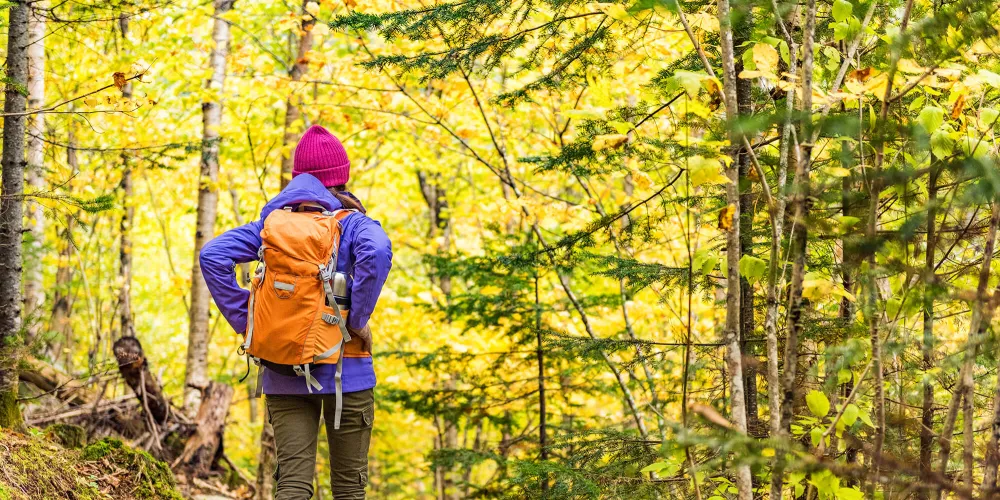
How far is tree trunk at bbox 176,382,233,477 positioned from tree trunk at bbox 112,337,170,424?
32 centimetres

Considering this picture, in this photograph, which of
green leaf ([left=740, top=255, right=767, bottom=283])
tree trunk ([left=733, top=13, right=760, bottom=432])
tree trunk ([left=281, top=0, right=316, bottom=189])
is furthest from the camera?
tree trunk ([left=281, top=0, right=316, bottom=189])

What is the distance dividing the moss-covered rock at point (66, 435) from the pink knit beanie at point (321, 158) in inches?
130

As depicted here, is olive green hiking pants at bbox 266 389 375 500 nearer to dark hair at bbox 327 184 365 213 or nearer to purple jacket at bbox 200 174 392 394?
purple jacket at bbox 200 174 392 394

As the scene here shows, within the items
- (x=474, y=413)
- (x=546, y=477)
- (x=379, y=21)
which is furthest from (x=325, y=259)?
(x=474, y=413)

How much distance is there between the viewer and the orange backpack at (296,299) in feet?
10.8

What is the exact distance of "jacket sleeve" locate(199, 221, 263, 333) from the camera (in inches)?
141

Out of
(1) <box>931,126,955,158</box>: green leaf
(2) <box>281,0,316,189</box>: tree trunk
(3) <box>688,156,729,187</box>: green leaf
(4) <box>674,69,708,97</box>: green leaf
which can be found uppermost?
(2) <box>281,0,316,189</box>: tree trunk

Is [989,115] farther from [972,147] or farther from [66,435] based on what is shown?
[66,435]

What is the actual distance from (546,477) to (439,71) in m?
2.17

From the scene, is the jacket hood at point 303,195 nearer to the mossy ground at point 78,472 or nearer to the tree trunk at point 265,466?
the mossy ground at point 78,472

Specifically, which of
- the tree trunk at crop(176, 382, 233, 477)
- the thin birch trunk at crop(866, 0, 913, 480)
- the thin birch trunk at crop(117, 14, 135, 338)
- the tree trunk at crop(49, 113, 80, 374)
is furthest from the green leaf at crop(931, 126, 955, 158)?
the tree trunk at crop(49, 113, 80, 374)

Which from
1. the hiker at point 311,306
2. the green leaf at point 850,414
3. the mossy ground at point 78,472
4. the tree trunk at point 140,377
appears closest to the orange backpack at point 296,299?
the hiker at point 311,306

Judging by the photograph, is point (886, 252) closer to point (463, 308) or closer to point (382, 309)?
point (463, 308)

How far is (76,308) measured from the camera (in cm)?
1349
